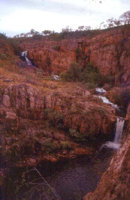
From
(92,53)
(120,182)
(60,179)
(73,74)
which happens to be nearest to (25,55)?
(73,74)

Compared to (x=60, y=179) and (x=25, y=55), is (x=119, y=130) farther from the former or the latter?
(x=25, y=55)

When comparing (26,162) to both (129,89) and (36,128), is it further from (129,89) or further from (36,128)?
(129,89)

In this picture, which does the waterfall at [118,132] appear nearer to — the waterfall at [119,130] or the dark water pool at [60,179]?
the waterfall at [119,130]

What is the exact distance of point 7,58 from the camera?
18859 millimetres

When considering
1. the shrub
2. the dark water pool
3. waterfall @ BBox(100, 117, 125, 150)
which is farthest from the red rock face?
the dark water pool

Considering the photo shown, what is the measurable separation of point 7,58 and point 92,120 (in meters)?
12.2

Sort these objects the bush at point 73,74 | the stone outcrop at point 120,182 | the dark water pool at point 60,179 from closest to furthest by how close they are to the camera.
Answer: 1. the stone outcrop at point 120,182
2. the dark water pool at point 60,179
3. the bush at point 73,74

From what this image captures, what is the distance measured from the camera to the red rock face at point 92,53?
20250 mm

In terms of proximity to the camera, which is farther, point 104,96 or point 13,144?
point 104,96

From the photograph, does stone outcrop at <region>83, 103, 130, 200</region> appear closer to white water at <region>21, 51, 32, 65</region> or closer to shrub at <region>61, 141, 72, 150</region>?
shrub at <region>61, 141, 72, 150</region>

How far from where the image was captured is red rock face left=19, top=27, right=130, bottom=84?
20250mm

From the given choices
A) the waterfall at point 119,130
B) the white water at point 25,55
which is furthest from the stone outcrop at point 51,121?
the white water at point 25,55

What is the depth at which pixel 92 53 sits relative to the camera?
21484 millimetres

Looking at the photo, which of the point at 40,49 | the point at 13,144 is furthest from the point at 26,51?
the point at 13,144
